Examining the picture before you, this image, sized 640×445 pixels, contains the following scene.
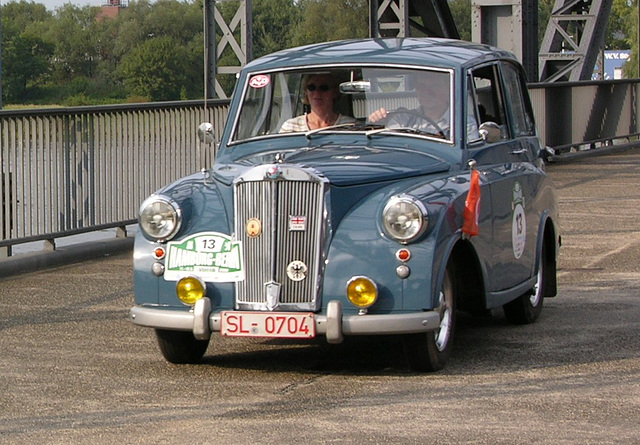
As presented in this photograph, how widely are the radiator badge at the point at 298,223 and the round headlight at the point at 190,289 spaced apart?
0.55 metres

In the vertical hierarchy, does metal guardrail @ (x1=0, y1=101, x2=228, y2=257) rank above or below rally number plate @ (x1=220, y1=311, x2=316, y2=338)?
above

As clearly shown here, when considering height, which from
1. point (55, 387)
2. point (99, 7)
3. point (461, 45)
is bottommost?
point (55, 387)

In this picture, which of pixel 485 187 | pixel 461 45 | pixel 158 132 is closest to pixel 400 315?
pixel 485 187

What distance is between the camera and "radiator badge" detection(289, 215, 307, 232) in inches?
277

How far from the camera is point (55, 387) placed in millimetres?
7020

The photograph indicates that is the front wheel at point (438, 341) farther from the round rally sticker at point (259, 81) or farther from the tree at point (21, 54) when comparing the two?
the tree at point (21, 54)

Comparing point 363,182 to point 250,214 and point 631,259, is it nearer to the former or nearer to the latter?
point 250,214

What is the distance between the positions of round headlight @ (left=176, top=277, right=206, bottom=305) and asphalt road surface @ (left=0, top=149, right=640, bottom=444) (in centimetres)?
40

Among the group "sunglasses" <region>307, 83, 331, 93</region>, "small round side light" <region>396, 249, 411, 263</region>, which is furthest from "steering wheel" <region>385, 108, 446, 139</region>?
"small round side light" <region>396, 249, 411, 263</region>

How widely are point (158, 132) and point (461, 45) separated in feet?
19.2

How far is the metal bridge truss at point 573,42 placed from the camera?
2686 cm

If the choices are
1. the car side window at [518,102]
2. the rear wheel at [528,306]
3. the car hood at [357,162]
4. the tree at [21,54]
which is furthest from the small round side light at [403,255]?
the tree at [21,54]

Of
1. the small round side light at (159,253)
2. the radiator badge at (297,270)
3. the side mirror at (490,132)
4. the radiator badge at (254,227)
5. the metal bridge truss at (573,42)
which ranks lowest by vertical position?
the radiator badge at (297,270)

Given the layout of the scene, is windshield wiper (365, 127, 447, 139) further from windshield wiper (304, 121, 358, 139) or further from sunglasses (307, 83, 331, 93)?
sunglasses (307, 83, 331, 93)
